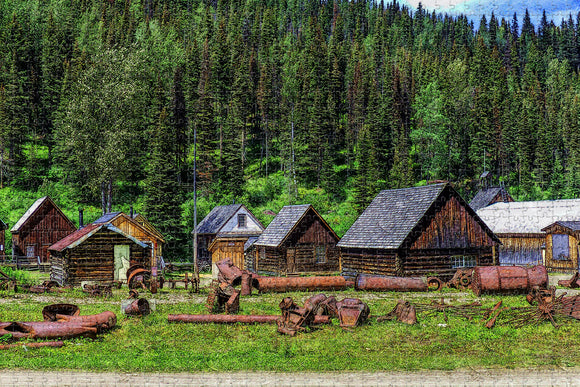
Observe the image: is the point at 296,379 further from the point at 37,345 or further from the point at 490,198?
the point at 490,198

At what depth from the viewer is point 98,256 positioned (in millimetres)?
33969

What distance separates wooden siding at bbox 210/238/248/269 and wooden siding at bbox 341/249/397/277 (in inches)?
595

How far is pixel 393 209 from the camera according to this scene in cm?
3612

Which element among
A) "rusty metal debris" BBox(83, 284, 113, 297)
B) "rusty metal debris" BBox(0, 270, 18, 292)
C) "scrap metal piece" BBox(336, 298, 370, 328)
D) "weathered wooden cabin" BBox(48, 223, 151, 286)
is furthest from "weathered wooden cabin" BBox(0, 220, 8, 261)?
"scrap metal piece" BBox(336, 298, 370, 328)

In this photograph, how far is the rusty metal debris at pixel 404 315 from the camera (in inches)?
764

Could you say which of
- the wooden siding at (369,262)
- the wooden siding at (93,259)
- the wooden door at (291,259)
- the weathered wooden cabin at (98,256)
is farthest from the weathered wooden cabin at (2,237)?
the wooden siding at (369,262)

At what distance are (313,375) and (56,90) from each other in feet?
282

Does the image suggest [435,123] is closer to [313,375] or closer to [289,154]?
[289,154]

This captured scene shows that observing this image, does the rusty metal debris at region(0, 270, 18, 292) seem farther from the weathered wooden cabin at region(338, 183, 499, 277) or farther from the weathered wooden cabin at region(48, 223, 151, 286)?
the weathered wooden cabin at region(338, 183, 499, 277)

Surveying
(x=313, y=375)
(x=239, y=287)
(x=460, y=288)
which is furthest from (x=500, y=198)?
(x=313, y=375)

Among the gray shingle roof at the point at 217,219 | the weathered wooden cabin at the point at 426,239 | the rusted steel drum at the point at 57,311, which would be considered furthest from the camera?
the gray shingle roof at the point at 217,219

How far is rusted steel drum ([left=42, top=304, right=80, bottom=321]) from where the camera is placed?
1831 centimetres

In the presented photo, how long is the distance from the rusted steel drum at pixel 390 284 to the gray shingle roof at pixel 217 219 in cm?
2308

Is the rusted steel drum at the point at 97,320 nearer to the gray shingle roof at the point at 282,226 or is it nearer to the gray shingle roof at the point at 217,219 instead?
the gray shingle roof at the point at 282,226
